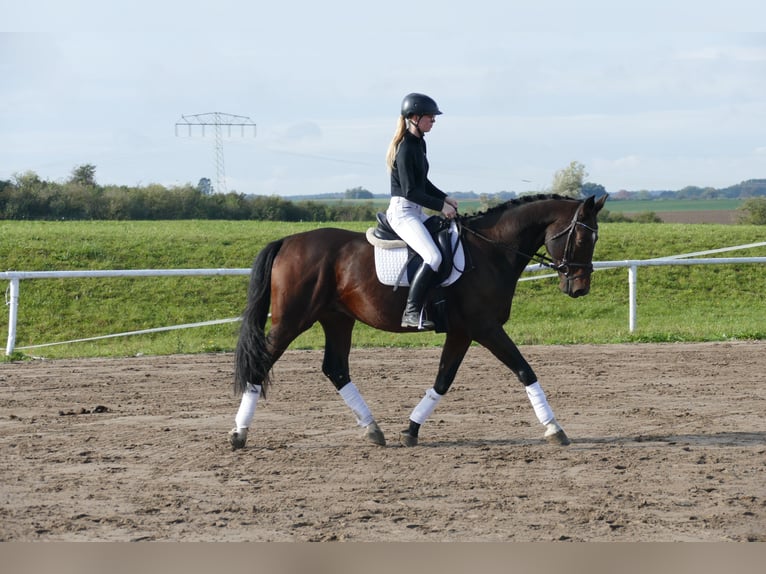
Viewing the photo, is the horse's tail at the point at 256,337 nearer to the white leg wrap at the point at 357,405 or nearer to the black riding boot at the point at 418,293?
the white leg wrap at the point at 357,405

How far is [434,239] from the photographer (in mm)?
7996

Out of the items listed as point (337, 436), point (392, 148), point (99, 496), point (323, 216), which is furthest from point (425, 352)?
point (323, 216)

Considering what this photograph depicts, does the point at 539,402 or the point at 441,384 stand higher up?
the point at 441,384

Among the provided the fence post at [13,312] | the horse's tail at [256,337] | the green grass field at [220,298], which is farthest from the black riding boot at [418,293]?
the fence post at [13,312]

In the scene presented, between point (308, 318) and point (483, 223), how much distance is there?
1691 mm

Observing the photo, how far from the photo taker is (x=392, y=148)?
308 inches

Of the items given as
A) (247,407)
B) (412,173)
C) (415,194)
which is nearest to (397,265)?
(415,194)

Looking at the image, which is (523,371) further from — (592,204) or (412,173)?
(412,173)

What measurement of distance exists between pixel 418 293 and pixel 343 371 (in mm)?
1014

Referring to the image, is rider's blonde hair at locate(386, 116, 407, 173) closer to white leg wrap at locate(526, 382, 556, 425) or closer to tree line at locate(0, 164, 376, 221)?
white leg wrap at locate(526, 382, 556, 425)

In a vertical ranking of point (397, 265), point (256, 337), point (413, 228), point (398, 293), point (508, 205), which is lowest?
point (256, 337)

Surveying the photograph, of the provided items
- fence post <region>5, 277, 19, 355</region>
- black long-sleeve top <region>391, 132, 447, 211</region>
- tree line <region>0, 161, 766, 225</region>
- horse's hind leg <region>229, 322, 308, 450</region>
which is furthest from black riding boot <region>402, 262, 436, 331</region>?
tree line <region>0, 161, 766, 225</region>

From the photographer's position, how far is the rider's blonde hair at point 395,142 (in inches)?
306

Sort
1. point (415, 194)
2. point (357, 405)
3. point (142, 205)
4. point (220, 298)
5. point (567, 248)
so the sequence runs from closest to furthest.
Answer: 1. point (415, 194)
2. point (567, 248)
3. point (357, 405)
4. point (220, 298)
5. point (142, 205)
